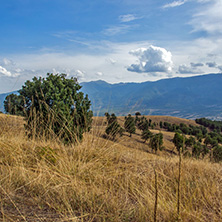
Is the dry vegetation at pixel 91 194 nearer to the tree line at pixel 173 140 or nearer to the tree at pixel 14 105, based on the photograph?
the tree line at pixel 173 140

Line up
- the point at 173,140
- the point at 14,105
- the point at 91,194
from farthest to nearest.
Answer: the point at 173,140, the point at 14,105, the point at 91,194

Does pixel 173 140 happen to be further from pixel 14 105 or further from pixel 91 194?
pixel 91 194

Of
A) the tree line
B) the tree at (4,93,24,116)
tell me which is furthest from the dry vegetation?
the tree at (4,93,24,116)

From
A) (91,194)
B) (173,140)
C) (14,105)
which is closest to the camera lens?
(91,194)

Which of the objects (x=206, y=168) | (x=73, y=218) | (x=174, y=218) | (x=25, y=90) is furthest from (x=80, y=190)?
(x=25, y=90)

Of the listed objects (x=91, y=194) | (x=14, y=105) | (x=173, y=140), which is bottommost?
(x=173, y=140)

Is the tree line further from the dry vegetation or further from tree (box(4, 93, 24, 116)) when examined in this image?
tree (box(4, 93, 24, 116))

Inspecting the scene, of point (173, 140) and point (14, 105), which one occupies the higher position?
point (14, 105)

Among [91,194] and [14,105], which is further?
[14,105]

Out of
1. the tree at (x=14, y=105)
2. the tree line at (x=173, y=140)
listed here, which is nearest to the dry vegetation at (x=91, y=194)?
the tree line at (x=173, y=140)

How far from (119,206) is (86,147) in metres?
1.78

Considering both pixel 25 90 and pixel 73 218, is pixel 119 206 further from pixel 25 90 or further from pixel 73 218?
pixel 25 90

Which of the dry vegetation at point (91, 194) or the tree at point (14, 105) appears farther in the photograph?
the tree at point (14, 105)

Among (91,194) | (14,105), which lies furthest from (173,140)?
(91,194)
